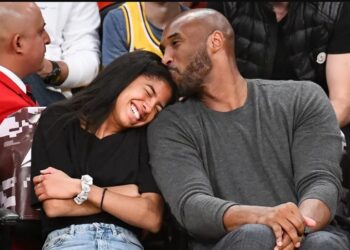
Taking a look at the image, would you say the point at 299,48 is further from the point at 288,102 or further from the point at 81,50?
the point at 81,50

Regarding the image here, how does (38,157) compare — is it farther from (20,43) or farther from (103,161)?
(20,43)

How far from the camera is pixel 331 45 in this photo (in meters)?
3.39

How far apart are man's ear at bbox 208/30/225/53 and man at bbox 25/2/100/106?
90cm

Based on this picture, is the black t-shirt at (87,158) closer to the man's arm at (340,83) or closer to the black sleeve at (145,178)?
the black sleeve at (145,178)

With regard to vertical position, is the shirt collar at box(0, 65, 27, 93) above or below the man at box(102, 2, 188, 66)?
above

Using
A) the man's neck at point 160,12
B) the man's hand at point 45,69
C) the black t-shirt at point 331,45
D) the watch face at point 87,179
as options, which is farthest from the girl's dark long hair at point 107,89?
the man's neck at point 160,12

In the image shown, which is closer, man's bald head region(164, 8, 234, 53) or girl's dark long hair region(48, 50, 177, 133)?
girl's dark long hair region(48, 50, 177, 133)

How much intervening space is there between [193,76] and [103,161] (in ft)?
1.50

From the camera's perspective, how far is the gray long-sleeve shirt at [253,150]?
2555 mm

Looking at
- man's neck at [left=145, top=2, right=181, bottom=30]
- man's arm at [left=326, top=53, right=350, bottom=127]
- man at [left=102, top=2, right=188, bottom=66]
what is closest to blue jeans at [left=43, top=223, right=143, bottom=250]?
man's arm at [left=326, top=53, right=350, bottom=127]

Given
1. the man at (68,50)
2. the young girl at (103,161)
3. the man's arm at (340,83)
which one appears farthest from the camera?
the man at (68,50)

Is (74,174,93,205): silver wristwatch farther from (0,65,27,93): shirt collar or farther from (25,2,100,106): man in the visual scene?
(25,2,100,106): man

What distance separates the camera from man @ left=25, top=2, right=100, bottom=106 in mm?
3533

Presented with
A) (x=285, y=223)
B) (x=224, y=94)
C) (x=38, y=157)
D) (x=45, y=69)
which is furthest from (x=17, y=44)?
(x=285, y=223)
